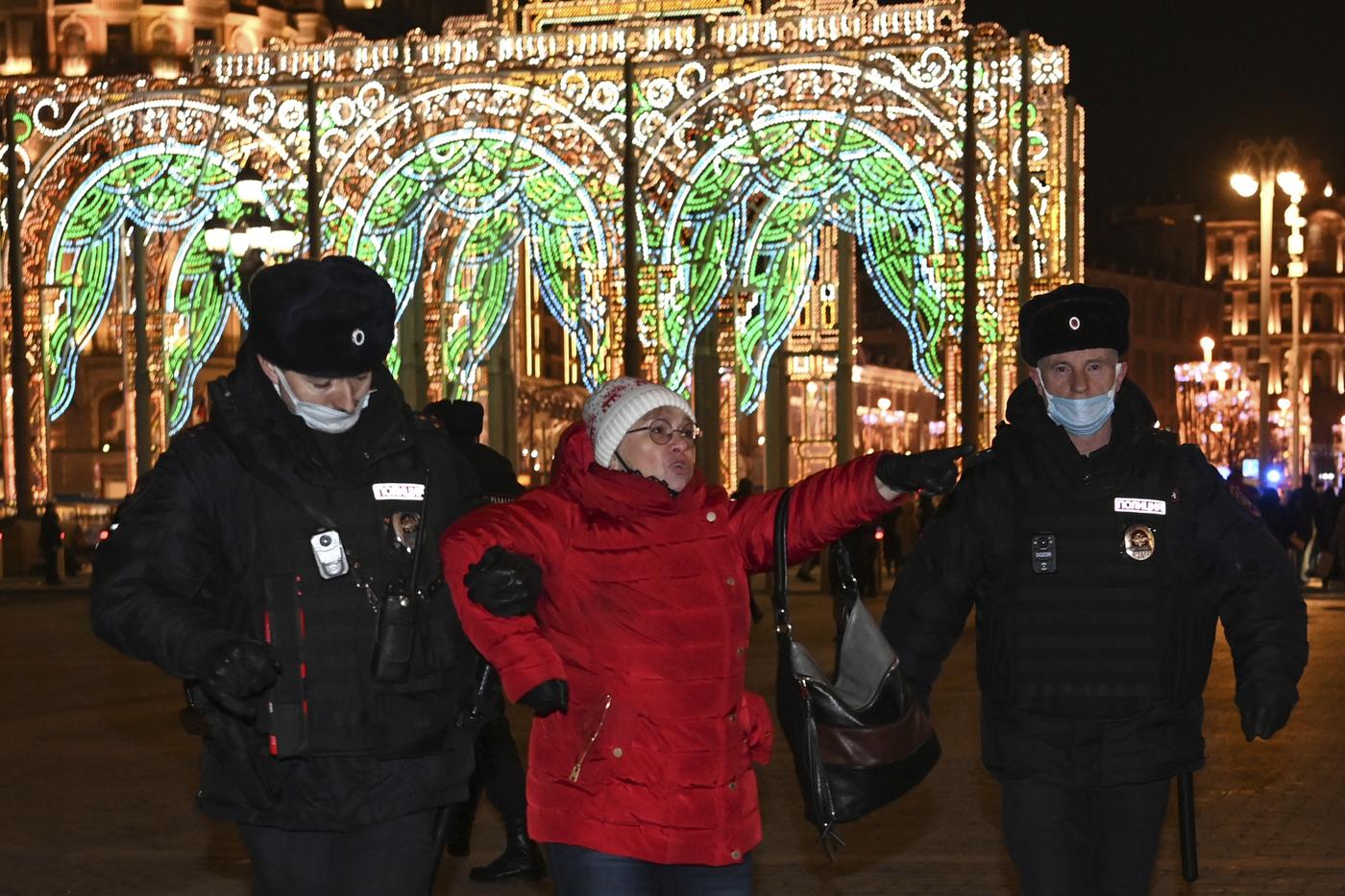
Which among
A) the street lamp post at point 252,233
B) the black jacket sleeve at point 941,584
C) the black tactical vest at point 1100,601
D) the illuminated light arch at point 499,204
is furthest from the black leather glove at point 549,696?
the illuminated light arch at point 499,204

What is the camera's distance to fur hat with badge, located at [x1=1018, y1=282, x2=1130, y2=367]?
6047 millimetres

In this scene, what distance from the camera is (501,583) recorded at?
5188mm

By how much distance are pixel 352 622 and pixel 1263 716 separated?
2.14 meters

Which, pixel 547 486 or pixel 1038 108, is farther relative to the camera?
pixel 1038 108

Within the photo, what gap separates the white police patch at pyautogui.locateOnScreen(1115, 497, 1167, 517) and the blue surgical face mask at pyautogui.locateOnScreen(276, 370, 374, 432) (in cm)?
185

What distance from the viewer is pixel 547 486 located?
18.6 feet

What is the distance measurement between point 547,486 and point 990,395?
2451cm

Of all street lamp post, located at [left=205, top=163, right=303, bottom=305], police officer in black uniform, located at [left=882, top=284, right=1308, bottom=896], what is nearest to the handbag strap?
police officer in black uniform, located at [left=882, top=284, right=1308, bottom=896]

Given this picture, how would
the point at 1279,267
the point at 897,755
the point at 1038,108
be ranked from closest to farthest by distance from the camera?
the point at 897,755, the point at 1038,108, the point at 1279,267

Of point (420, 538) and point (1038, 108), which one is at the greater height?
point (1038, 108)

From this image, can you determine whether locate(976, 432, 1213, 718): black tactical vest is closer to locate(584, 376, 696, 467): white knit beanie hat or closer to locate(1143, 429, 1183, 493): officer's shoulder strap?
locate(1143, 429, 1183, 493): officer's shoulder strap

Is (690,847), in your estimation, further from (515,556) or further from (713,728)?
(515,556)

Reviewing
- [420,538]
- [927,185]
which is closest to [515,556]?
[420,538]

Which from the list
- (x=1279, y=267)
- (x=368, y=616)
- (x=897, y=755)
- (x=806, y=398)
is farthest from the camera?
(x=1279, y=267)
